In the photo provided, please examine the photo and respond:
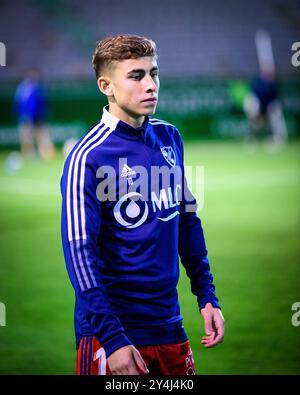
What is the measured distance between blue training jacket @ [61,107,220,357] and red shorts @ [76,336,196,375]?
1.4 inches

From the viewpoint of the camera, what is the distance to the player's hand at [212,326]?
11.5 ft

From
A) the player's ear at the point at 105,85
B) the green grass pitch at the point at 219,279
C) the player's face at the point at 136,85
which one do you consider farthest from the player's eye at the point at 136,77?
the green grass pitch at the point at 219,279

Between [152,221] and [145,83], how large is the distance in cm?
60

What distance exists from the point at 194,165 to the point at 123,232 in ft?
45.1

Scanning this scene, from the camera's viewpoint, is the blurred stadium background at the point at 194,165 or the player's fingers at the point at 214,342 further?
the blurred stadium background at the point at 194,165

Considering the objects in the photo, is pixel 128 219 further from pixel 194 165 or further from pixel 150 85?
pixel 194 165

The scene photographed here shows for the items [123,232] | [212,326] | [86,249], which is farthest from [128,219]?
[212,326]

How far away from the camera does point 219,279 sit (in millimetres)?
7688

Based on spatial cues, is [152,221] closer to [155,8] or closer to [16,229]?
[16,229]

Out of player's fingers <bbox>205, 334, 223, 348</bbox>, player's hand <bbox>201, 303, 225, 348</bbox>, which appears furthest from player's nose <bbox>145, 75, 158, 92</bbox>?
player's fingers <bbox>205, 334, 223, 348</bbox>

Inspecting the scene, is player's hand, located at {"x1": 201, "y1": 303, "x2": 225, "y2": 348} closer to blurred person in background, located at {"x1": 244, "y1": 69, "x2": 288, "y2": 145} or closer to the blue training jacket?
the blue training jacket

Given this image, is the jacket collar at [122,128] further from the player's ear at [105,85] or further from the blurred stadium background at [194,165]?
the blurred stadium background at [194,165]

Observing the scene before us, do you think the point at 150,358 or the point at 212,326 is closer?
the point at 150,358

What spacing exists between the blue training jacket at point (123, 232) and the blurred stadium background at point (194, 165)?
6.88 ft
